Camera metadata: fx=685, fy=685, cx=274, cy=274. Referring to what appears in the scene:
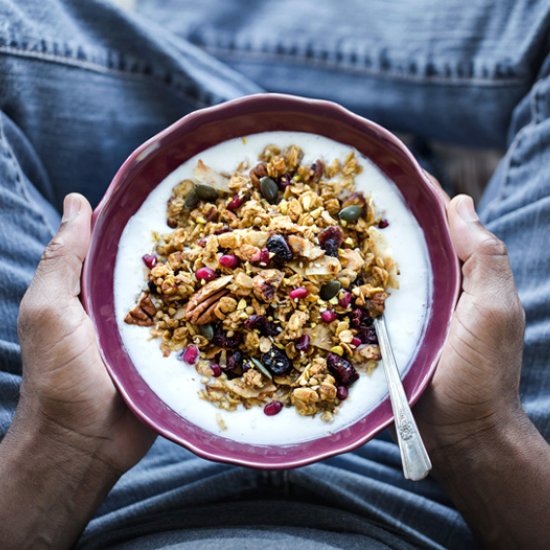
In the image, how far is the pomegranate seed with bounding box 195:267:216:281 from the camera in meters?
0.91

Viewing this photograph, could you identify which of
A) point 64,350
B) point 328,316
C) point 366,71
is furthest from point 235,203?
point 366,71

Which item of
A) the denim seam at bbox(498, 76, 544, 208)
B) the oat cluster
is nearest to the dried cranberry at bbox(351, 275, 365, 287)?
the oat cluster

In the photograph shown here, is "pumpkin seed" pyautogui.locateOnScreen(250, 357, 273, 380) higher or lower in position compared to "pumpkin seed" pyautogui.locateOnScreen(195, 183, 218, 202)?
lower

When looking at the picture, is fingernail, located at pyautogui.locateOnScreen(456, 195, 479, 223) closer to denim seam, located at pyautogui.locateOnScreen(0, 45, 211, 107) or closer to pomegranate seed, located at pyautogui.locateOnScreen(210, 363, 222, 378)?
pomegranate seed, located at pyautogui.locateOnScreen(210, 363, 222, 378)

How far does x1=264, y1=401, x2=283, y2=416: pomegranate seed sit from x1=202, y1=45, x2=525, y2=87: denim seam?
74 centimetres

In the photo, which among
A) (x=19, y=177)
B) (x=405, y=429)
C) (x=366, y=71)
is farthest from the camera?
(x=366, y=71)

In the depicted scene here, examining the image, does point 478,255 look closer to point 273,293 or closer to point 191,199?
point 273,293

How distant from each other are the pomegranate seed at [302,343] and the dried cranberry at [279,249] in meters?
0.11

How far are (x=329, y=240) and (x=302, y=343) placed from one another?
0.14 meters

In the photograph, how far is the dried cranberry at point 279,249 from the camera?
2.94 feet

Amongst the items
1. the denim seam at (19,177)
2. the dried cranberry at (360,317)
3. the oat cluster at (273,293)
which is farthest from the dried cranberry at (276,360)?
the denim seam at (19,177)

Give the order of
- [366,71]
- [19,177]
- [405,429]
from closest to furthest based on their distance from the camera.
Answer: [405,429] < [19,177] < [366,71]

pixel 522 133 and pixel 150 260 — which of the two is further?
pixel 522 133

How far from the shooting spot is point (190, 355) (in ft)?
3.00
